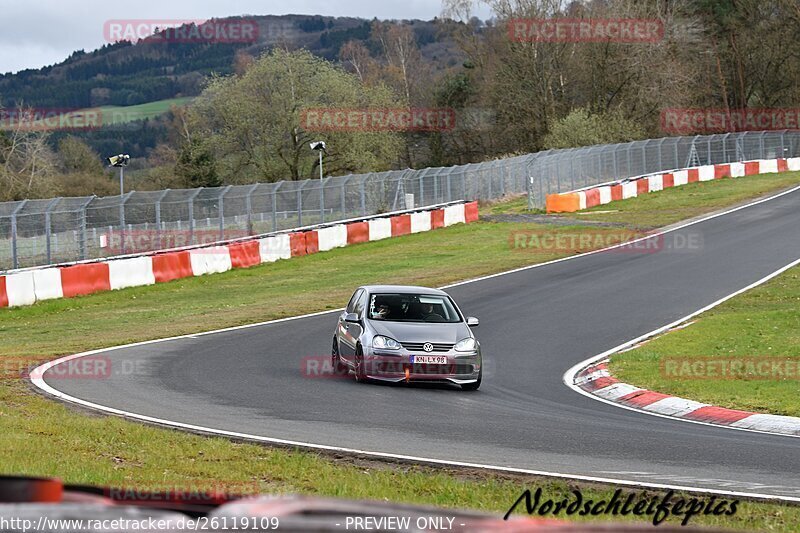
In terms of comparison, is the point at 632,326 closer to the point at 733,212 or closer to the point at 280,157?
the point at 733,212

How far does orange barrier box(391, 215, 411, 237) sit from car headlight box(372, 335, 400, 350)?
80.9ft

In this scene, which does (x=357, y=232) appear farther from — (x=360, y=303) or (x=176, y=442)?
(x=176, y=442)

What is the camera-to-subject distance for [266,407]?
1284 centimetres

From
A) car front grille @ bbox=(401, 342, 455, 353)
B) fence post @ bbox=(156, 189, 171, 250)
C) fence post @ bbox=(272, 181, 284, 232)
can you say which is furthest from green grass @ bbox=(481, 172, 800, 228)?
car front grille @ bbox=(401, 342, 455, 353)

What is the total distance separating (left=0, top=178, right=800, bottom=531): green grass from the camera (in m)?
8.37

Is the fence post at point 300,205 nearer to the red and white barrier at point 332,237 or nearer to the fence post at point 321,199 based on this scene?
the fence post at point 321,199

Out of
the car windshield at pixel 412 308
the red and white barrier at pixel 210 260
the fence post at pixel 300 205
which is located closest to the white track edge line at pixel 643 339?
the car windshield at pixel 412 308

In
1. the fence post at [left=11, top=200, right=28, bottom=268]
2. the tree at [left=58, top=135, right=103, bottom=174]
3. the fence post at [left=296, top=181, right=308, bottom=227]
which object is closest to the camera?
the fence post at [left=11, top=200, right=28, bottom=268]

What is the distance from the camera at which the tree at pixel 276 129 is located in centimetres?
7344

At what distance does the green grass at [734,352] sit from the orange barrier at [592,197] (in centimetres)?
2310

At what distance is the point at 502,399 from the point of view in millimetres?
13969

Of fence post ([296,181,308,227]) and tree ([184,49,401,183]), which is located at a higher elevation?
tree ([184,49,401,183])

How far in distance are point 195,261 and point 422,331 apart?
16.7m

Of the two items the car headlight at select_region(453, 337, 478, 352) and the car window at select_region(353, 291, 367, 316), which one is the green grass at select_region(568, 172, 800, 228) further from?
the car headlight at select_region(453, 337, 478, 352)
